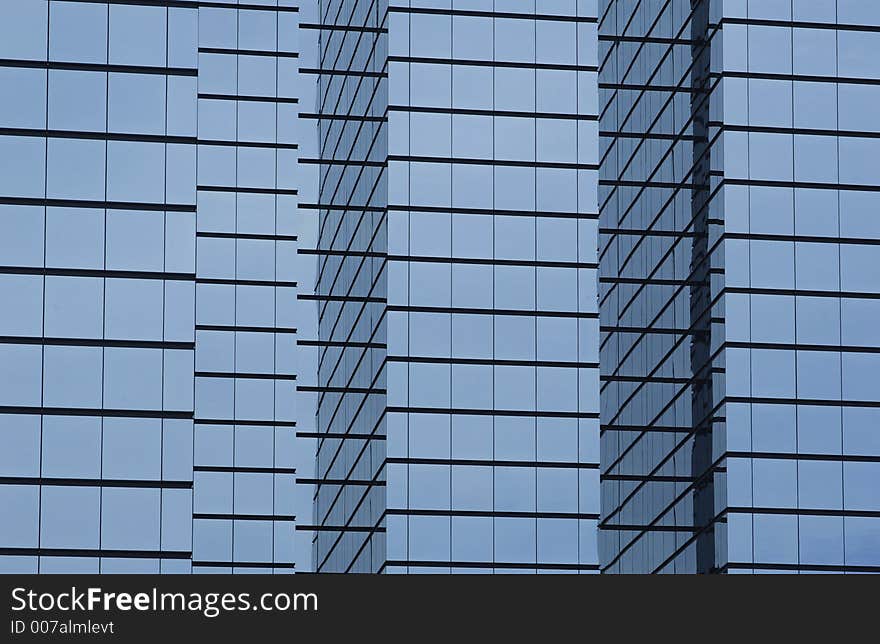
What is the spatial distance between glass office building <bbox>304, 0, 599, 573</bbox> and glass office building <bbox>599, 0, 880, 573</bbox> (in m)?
12.7

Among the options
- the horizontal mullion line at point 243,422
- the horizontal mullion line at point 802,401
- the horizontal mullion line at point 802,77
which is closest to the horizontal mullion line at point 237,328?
the horizontal mullion line at point 243,422

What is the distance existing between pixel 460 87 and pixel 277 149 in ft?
71.4

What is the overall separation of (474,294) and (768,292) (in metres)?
28.5

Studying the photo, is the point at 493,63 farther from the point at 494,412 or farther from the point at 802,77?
the point at 802,77

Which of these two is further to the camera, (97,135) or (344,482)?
(344,482)

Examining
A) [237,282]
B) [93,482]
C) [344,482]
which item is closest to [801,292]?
[344,482]

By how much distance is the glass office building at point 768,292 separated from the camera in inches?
3996

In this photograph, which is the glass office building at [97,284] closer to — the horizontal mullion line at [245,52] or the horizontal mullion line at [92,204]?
the horizontal mullion line at [92,204]

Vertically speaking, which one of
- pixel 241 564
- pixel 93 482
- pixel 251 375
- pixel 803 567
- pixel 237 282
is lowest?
pixel 93 482

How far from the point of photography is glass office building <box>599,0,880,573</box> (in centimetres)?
10150

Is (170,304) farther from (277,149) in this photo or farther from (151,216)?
(277,149)

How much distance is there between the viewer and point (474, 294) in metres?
129

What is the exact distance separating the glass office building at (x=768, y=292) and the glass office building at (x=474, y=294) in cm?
1265
